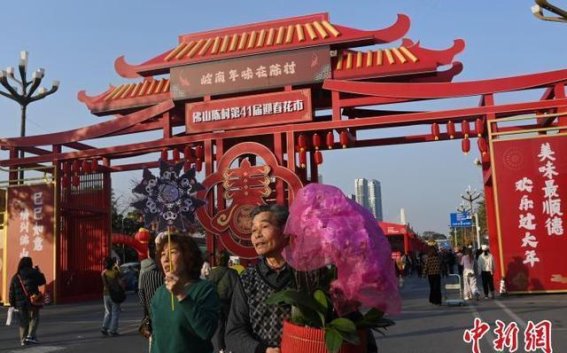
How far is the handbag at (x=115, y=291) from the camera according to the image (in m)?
9.98

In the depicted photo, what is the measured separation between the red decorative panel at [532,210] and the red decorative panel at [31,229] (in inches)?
504

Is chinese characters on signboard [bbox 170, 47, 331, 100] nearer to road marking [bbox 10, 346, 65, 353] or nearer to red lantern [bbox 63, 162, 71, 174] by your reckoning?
red lantern [bbox 63, 162, 71, 174]

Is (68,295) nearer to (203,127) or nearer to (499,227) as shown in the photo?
(203,127)

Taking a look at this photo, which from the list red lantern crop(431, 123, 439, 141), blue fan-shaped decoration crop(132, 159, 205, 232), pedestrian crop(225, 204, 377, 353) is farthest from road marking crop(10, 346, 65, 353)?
red lantern crop(431, 123, 439, 141)

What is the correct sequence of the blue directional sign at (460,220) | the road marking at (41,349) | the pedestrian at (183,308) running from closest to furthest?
1. the pedestrian at (183,308)
2. the road marking at (41,349)
3. the blue directional sign at (460,220)

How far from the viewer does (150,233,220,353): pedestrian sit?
2.64 m

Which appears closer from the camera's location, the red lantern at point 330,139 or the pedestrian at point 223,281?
the pedestrian at point 223,281

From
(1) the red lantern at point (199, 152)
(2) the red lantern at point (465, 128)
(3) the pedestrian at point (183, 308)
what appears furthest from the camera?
(1) the red lantern at point (199, 152)

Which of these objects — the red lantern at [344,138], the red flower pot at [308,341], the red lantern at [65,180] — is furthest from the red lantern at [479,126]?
the red flower pot at [308,341]

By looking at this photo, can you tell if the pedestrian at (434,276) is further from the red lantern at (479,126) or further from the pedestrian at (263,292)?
the pedestrian at (263,292)

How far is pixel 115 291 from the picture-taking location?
10047 millimetres

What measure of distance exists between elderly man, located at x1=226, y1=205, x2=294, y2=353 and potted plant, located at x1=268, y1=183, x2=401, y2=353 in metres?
0.28

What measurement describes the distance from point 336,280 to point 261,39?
52.7 ft

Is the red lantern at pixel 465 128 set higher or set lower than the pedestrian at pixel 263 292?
higher
